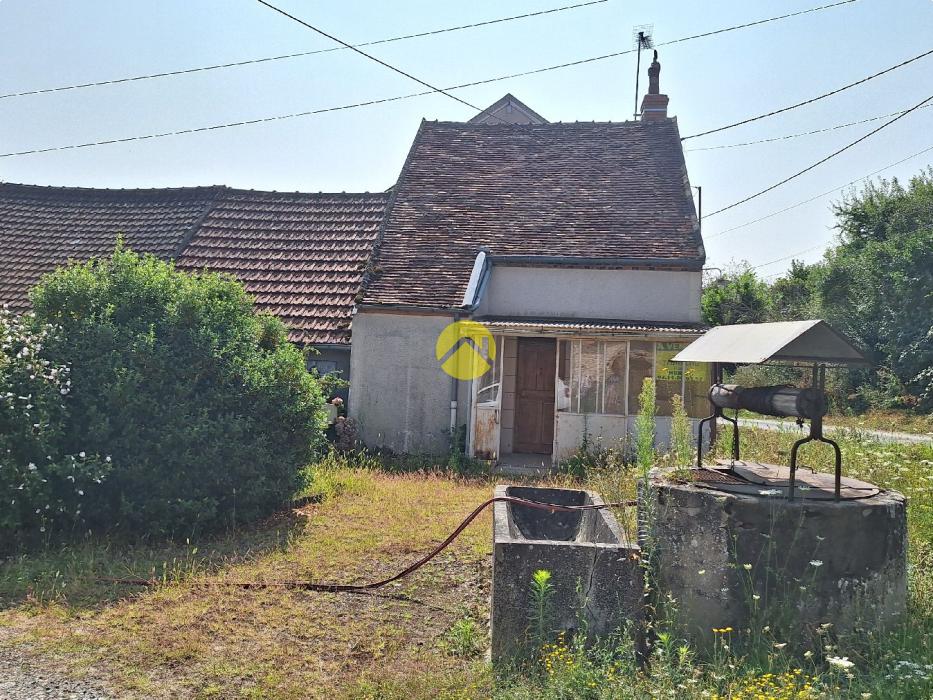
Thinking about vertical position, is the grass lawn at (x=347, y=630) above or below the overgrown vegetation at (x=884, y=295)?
below

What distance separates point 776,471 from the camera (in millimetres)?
5898

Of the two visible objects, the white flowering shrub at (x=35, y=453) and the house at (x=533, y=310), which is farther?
the house at (x=533, y=310)

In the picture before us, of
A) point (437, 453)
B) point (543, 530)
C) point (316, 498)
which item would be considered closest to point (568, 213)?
point (437, 453)

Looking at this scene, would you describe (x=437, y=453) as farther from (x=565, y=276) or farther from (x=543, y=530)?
(x=543, y=530)

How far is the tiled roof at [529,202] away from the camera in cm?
1394

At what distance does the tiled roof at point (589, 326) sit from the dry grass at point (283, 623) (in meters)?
5.44

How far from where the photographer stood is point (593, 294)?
45.2 feet

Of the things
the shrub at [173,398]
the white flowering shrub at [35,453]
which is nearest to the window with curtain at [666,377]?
the shrub at [173,398]

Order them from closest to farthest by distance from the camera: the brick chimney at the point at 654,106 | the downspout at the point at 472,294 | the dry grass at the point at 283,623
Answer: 1. the dry grass at the point at 283,623
2. the downspout at the point at 472,294
3. the brick chimney at the point at 654,106

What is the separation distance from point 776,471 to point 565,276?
27.5 ft

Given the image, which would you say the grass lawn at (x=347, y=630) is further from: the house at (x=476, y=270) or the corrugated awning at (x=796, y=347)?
the house at (x=476, y=270)

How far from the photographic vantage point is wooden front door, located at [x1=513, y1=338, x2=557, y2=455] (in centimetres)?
1399

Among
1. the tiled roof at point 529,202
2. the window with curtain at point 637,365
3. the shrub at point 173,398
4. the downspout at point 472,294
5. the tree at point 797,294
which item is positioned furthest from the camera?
the tree at point 797,294

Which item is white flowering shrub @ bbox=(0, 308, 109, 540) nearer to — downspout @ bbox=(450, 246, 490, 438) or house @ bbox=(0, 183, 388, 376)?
house @ bbox=(0, 183, 388, 376)
